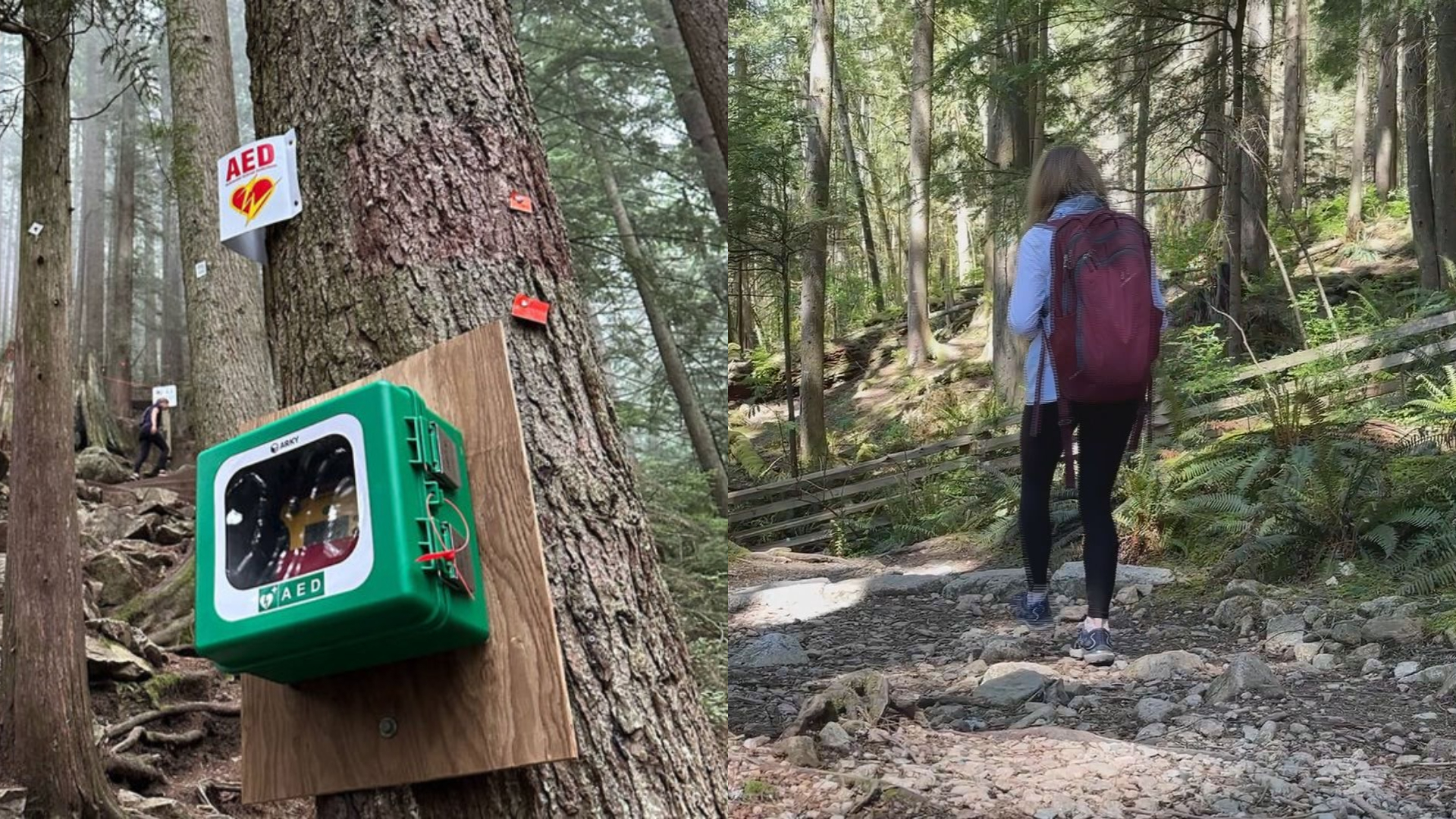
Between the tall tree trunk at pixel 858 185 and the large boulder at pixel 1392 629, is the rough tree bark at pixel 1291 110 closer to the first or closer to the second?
the large boulder at pixel 1392 629

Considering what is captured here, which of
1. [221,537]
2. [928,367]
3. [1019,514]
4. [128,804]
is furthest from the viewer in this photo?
[128,804]

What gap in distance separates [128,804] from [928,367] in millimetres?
3694

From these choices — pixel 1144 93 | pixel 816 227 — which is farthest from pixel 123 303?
pixel 1144 93

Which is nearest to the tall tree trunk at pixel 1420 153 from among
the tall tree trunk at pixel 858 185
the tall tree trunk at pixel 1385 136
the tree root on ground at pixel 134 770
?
the tall tree trunk at pixel 1385 136

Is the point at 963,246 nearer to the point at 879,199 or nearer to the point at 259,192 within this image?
the point at 879,199

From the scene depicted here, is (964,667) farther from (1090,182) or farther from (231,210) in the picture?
(231,210)

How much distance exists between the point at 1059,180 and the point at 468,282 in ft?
5.88

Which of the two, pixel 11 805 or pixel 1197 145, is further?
pixel 11 805

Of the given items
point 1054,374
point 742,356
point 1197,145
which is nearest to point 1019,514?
point 1054,374

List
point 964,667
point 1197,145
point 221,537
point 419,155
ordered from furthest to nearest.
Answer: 1. point 1197,145
2. point 964,667
3. point 419,155
4. point 221,537

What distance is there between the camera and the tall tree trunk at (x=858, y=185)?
262cm

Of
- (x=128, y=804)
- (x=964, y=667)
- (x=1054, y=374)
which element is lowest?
(x=128, y=804)

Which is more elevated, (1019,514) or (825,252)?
(825,252)

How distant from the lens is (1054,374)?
2.59 m
